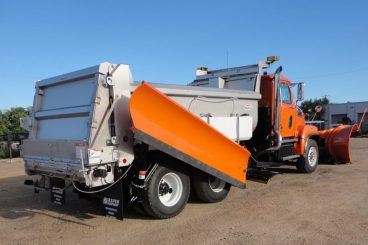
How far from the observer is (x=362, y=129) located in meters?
44.4

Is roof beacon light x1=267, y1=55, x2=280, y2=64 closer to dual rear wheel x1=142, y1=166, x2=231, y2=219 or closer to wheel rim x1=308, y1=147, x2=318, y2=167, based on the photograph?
wheel rim x1=308, y1=147, x2=318, y2=167

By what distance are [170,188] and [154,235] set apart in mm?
1182

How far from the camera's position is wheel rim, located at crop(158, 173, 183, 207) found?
650 centimetres

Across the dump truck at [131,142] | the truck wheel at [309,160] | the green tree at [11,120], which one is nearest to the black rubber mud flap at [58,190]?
the dump truck at [131,142]

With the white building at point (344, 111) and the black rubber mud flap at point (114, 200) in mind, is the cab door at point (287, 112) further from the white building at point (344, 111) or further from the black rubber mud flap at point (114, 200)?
the white building at point (344, 111)

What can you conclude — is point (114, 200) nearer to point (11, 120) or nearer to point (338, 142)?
point (338, 142)

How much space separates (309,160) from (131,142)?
7.05m

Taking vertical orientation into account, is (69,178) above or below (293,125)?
below

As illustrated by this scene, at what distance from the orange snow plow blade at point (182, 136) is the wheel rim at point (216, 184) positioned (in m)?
0.34

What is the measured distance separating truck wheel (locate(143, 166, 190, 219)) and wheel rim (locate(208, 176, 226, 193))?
841 mm

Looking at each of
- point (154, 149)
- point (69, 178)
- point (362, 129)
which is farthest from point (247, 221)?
point (362, 129)

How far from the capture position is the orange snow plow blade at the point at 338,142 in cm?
1313

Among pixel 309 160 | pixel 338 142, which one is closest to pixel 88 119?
pixel 309 160

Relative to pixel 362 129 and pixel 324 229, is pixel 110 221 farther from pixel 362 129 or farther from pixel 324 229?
pixel 362 129
